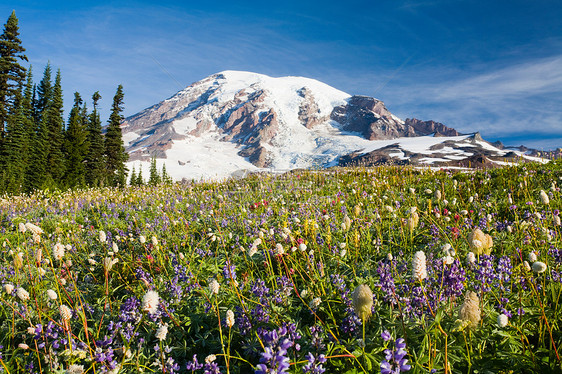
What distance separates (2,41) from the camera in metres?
40.3

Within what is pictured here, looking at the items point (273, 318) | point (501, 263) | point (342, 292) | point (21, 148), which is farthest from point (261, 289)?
point (21, 148)

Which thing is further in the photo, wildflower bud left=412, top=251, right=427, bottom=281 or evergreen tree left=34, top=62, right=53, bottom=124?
evergreen tree left=34, top=62, right=53, bottom=124

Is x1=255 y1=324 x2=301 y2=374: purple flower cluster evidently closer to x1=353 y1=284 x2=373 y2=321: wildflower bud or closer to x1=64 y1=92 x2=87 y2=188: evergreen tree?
x1=353 y1=284 x2=373 y2=321: wildflower bud

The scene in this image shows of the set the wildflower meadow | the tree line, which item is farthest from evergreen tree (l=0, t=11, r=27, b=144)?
the wildflower meadow

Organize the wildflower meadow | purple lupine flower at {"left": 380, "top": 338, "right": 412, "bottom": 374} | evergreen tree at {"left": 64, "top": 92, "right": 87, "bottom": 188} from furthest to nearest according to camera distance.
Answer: evergreen tree at {"left": 64, "top": 92, "right": 87, "bottom": 188} → the wildflower meadow → purple lupine flower at {"left": 380, "top": 338, "right": 412, "bottom": 374}

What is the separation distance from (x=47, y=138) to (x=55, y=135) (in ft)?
5.71

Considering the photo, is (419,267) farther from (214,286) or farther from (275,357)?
(214,286)

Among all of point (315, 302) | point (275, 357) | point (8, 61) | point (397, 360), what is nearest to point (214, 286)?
point (315, 302)

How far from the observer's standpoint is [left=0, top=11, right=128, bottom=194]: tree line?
4022 centimetres

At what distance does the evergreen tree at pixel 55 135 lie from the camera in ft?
152

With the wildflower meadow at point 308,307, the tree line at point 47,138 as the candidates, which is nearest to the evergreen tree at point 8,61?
the tree line at point 47,138

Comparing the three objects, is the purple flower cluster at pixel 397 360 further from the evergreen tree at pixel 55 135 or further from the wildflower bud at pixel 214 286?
the evergreen tree at pixel 55 135

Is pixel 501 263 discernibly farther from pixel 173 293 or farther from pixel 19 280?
pixel 19 280

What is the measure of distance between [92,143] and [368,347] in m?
61.9
